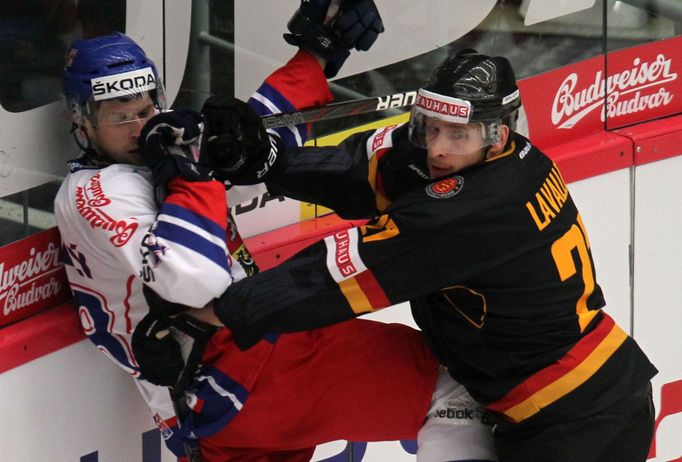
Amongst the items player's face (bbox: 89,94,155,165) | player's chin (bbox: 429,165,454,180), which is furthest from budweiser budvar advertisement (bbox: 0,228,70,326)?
player's chin (bbox: 429,165,454,180)

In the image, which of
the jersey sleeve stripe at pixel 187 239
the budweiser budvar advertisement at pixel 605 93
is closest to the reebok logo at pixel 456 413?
the jersey sleeve stripe at pixel 187 239

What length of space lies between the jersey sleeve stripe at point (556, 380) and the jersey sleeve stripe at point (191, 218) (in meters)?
0.70

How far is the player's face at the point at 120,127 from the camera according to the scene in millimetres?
3100

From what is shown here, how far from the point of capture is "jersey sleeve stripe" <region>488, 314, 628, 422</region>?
10.2 feet

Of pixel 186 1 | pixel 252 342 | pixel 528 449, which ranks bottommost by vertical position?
pixel 528 449

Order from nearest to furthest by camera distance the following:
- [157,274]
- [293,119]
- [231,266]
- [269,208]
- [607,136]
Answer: [157,274] → [231,266] → [293,119] → [269,208] → [607,136]

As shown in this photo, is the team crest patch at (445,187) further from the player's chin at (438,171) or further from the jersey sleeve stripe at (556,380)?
the jersey sleeve stripe at (556,380)

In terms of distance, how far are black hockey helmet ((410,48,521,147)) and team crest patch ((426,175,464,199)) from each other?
0.34 feet

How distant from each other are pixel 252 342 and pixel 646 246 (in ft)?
5.83

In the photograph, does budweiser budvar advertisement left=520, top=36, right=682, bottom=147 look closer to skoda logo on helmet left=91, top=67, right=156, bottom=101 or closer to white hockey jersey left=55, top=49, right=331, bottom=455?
white hockey jersey left=55, top=49, right=331, bottom=455

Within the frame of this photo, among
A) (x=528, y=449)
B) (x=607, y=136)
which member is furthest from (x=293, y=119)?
(x=607, y=136)

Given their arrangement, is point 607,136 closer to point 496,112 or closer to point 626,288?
point 626,288

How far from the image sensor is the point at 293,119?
3373 millimetres

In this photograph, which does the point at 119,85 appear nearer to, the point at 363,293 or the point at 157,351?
the point at 157,351
